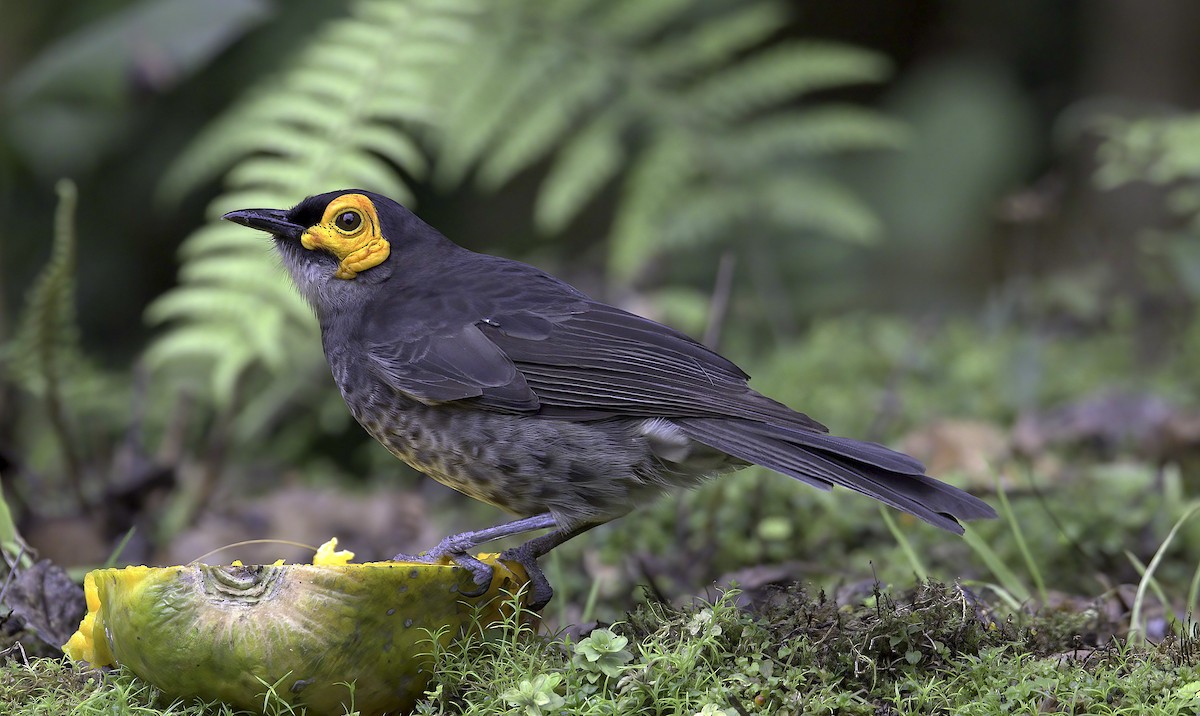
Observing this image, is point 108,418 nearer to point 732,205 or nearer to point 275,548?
point 275,548

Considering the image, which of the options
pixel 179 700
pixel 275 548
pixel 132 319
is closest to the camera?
pixel 179 700

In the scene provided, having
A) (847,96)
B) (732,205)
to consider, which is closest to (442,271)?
(732,205)

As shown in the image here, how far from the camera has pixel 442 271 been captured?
3463 millimetres

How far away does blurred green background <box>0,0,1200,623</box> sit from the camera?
4.27m

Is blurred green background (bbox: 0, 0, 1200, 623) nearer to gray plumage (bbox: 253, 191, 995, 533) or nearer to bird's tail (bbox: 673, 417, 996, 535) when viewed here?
gray plumage (bbox: 253, 191, 995, 533)

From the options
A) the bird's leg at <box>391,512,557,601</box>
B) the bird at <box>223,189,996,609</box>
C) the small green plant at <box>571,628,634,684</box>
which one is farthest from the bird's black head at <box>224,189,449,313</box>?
the small green plant at <box>571,628,634,684</box>

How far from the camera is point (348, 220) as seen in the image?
3.45 meters

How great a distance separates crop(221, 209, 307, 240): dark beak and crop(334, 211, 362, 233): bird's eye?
0.35 ft

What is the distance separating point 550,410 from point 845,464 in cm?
75

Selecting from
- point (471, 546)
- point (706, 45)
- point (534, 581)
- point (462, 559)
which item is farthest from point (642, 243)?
point (462, 559)

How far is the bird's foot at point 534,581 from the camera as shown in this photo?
2.73 m

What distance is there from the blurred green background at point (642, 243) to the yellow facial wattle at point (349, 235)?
43.9 inches

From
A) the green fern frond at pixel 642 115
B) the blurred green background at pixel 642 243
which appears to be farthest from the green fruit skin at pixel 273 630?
the green fern frond at pixel 642 115

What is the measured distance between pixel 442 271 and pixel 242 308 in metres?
2.06
